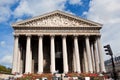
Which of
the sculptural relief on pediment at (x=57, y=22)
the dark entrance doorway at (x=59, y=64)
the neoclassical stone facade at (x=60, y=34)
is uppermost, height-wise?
the sculptural relief on pediment at (x=57, y=22)

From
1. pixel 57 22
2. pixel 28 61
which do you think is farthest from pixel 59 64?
pixel 57 22

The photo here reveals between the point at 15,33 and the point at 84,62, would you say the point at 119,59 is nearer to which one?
the point at 84,62

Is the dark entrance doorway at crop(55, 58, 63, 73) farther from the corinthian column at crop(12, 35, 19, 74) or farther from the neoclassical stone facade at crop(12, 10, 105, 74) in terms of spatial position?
the corinthian column at crop(12, 35, 19, 74)

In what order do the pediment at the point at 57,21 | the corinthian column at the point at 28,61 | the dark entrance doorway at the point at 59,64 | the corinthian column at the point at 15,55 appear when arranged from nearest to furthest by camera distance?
the corinthian column at the point at 15,55 → the corinthian column at the point at 28,61 → the pediment at the point at 57,21 → the dark entrance doorway at the point at 59,64

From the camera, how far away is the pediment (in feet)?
168

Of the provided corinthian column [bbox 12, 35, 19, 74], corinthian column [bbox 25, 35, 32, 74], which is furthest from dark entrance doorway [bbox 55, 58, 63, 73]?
corinthian column [bbox 12, 35, 19, 74]

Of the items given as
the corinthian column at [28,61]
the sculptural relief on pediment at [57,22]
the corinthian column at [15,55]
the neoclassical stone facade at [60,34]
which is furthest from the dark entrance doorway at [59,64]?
the corinthian column at [15,55]

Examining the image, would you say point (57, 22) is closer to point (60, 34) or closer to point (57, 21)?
point (57, 21)

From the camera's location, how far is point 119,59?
4417 inches

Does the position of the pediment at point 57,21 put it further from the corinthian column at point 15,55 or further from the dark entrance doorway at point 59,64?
the dark entrance doorway at point 59,64

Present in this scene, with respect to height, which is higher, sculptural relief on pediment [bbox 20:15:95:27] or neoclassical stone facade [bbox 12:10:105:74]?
sculptural relief on pediment [bbox 20:15:95:27]

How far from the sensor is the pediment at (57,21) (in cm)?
5134

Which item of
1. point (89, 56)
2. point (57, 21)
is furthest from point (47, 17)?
point (89, 56)

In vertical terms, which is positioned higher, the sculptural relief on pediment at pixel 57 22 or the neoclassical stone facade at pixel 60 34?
the sculptural relief on pediment at pixel 57 22
